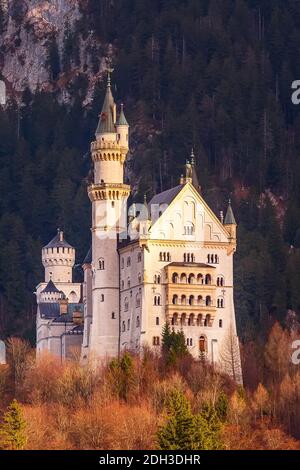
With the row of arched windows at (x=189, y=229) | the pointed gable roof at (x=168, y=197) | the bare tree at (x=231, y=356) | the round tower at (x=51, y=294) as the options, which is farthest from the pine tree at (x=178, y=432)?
the round tower at (x=51, y=294)

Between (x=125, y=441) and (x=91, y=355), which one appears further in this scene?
(x=91, y=355)

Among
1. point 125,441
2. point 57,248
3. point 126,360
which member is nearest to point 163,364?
point 126,360

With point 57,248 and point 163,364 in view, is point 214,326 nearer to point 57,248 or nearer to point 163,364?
point 163,364

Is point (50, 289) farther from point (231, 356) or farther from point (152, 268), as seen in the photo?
point (231, 356)

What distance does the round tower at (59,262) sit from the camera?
7785 inches

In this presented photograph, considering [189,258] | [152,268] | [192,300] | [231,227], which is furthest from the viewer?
[231,227]

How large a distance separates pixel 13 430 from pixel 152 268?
93.4 ft

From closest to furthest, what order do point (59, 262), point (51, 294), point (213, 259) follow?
1. point (213, 259)
2. point (51, 294)
3. point (59, 262)

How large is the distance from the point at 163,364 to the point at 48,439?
1594 centimetres

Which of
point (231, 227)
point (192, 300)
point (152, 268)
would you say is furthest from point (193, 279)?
point (231, 227)

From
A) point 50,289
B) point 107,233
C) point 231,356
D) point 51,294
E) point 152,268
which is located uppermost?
point 50,289

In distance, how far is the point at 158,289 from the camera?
169875 millimetres

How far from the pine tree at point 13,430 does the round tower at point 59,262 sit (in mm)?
50106

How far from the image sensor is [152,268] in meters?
170
